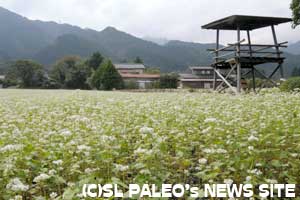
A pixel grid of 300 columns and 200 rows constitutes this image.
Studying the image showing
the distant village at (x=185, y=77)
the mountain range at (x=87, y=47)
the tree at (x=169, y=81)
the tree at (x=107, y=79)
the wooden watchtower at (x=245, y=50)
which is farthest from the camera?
the mountain range at (x=87, y=47)

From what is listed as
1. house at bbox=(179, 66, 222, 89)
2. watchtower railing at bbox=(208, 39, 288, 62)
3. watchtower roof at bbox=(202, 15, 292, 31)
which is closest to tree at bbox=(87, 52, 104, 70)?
house at bbox=(179, 66, 222, 89)

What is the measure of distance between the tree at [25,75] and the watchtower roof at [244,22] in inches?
1519

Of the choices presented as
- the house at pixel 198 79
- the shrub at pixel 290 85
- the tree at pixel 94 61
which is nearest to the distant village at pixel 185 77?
the house at pixel 198 79

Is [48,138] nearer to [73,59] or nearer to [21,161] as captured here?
[21,161]

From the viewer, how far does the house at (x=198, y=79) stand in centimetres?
5772

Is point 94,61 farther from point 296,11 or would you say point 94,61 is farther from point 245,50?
point 245,50

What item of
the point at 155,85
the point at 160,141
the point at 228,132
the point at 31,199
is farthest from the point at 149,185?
the point at 155,85

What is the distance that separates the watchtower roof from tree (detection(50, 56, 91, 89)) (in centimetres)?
3472

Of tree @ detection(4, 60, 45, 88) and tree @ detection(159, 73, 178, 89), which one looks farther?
tree @ detection(4, 60, 45, 88)

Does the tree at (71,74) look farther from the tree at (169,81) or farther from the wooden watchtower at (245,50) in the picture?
the wooden watchtower at (245,50)

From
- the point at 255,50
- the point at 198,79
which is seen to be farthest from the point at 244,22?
the point at 198,79

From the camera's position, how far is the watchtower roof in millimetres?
15221

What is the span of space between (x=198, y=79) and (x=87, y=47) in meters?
64.2

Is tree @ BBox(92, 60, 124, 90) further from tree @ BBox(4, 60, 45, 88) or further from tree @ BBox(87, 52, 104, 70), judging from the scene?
tree @ BBox(87, 52, 104, 70)
